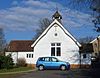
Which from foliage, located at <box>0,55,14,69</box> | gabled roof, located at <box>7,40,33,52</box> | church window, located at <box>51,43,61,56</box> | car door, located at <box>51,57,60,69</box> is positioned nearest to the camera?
car door, located at <box>51,57,60,69</box>

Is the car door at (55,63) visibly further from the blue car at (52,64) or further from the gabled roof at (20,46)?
the gabled roof at (20,46)

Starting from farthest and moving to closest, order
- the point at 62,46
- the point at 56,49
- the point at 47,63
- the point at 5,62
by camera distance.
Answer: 1. the point at 56,49
2. the point at 62,46
3. the point at 5,62
4. the point at 47,63

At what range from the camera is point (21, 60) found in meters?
58.9

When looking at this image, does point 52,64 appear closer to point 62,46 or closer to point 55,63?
point 55,63

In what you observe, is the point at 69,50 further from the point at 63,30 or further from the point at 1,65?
the point at 1,65

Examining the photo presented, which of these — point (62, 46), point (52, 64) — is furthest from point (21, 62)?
point (52, 64)

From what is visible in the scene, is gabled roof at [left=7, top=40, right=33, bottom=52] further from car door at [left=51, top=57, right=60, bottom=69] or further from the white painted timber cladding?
car door at [left=51, top=57, right=60, bottom=69]

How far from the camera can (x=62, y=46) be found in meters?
53.8

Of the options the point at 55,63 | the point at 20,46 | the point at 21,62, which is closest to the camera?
the point at 55,63

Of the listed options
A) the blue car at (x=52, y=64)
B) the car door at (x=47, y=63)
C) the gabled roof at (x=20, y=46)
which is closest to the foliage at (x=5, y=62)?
the blue car at (x=52, y=64)

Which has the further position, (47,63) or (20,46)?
(20,46)

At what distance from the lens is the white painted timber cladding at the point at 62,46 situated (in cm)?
5356

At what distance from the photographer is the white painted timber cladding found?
53562 millimetres

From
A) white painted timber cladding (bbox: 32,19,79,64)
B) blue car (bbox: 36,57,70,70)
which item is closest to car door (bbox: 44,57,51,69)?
blue car (bbox: 36,57,70,70)
